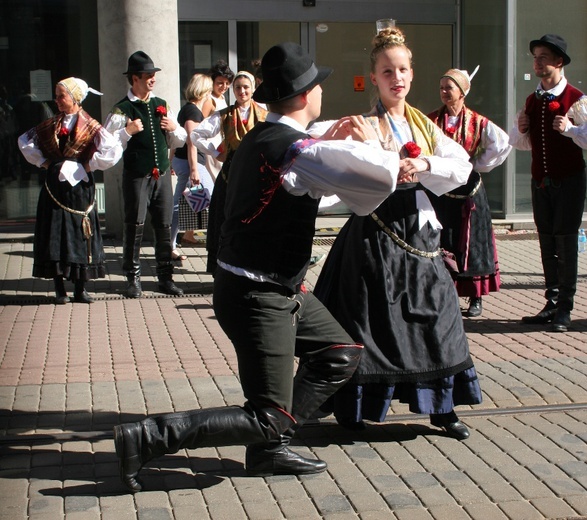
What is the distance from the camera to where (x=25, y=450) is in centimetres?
495

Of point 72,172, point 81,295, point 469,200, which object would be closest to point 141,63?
point 72,172

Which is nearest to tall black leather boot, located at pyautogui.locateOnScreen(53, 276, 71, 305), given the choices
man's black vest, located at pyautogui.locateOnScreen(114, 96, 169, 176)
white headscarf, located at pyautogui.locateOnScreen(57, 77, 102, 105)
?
man's black vest, located at pyautogui.locateOnScreen(114, 96, 169, 176)

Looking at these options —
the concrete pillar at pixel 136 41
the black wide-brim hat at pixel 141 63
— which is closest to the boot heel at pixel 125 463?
the black wide-brim hat at pixel 141 63

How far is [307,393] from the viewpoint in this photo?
177 inches

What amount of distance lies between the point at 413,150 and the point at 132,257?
4.41 metres

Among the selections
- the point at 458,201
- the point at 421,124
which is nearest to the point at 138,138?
the point at 458,201

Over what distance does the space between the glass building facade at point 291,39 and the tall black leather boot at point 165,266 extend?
420cm

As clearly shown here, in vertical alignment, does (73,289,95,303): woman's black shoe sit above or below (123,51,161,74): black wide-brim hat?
below

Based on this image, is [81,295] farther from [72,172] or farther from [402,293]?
[402,293]

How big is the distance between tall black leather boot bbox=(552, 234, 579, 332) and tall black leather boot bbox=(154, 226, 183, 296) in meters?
A: 3.19

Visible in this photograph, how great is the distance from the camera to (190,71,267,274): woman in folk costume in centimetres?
838

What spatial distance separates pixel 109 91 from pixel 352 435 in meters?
7.10

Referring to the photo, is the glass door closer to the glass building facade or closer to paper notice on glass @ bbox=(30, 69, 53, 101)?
the glass building facade

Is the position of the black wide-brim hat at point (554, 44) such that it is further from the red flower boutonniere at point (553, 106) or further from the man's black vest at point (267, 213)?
the man's black vest at point (267, 213)
